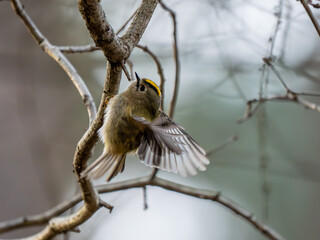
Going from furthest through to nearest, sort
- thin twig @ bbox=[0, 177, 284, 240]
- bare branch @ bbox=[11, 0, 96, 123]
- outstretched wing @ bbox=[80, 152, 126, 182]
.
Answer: thin twig @ bbox=[0, 177, 284, 240]
bare branch @ bbox=[11, 0, 96, 123]
outstretched wing @ bbox=[80, 152, 126, 182]

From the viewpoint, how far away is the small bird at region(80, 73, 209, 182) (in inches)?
64.0

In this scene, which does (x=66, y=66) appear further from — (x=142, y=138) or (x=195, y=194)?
(x=195, y=194)

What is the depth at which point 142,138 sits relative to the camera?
6.06 feet

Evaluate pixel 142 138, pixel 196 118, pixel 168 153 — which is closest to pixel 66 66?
pixel 142 138

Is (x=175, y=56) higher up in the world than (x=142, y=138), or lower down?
higher up

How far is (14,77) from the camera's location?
4.41 m

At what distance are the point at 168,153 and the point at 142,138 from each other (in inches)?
8.1

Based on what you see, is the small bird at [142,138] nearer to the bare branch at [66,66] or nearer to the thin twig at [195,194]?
the bare branch at [66,66]

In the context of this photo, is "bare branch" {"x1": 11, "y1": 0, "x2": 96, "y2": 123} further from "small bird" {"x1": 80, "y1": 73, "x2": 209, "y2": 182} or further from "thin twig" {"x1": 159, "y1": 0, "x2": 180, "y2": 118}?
"thin twig" {"x1": 159, "y1": 0, "x2": 180, "y2": 118}

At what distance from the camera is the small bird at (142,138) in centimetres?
163

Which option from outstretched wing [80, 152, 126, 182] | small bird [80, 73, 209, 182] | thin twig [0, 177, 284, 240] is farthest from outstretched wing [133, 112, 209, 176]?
thin twig [0, 177, 284, 240]

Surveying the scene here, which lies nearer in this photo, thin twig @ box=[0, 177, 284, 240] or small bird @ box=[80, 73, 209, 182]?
small bird @ box=[80, 73, 209, 182]

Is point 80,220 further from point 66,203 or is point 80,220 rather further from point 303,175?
point 303,175

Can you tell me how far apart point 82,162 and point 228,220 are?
4.45 meters
